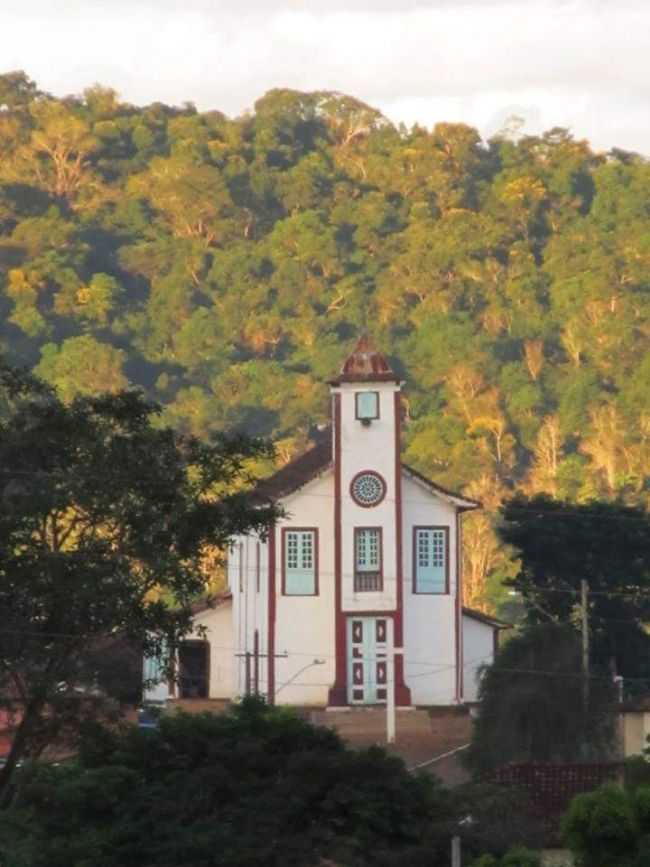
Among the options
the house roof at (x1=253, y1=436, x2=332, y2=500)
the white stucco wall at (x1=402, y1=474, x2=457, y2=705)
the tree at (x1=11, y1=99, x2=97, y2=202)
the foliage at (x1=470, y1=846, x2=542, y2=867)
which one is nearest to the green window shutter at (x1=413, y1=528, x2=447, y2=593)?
the white stucco wall at (x1=402, y1=474, x2=457, y2=705)

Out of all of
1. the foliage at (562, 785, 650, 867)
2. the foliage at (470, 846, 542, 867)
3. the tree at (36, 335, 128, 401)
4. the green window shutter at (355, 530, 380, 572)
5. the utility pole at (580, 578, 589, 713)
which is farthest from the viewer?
the tree at (36, 335, 128, 401)

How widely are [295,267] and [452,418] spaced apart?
2191cm

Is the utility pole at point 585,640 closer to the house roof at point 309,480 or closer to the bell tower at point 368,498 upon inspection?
the house roof at point 309,480

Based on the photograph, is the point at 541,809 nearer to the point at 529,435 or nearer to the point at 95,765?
the point at 95,765

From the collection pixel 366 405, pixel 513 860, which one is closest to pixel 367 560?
pixel 366 405

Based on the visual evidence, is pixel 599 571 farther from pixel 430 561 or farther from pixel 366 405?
pixel 366 405

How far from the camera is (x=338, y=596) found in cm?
8012

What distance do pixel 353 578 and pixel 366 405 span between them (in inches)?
154

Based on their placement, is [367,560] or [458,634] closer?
[367,560]

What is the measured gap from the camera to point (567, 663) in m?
70.3

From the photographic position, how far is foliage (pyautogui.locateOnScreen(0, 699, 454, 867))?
151 feet

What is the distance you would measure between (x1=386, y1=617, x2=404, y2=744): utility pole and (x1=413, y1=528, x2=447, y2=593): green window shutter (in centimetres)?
118

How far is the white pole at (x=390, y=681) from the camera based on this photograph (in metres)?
75.0

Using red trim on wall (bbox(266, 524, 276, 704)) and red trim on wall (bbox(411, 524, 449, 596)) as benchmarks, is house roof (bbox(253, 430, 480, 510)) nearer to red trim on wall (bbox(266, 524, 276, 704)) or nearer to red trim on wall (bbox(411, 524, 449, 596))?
red trim on wall (bbox(411, 524, 449, 596))
